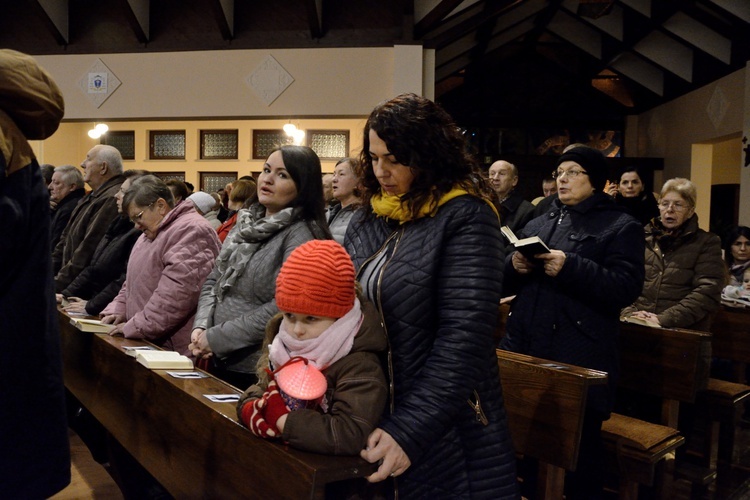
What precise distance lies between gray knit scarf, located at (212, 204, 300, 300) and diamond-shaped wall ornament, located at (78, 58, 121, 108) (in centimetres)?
752

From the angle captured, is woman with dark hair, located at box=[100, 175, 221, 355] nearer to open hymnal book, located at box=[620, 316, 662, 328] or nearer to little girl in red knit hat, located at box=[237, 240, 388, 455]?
little girl in red knit hat, located at box=[237, 240, 388, 455]

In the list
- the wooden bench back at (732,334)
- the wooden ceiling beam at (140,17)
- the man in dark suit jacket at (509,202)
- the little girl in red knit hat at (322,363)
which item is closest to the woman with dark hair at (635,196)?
the man in dark suit jacket at (509,202)

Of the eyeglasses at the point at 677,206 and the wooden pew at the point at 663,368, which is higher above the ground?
the eyeglasses at the point at 677,206

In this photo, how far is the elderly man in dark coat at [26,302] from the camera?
4.64 ft

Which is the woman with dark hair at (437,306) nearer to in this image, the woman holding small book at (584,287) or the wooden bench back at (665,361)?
the woman holding small book at (584,287)

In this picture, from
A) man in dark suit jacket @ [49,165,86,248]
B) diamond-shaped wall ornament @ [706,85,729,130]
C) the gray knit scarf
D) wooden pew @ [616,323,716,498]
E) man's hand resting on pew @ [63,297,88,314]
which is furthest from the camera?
diamond-shaped wall ornament @ [706,85,729,130]

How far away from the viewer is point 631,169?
5395mm

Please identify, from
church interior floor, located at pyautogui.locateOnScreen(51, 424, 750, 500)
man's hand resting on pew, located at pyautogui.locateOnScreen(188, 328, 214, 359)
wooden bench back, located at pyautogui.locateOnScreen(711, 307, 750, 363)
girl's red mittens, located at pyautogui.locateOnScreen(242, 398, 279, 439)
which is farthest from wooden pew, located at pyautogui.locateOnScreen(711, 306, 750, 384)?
girl's red mittens, located at pyautogui.locateOnScreen(242, 398, 279, 439)

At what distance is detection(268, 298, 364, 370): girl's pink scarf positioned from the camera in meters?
1.47

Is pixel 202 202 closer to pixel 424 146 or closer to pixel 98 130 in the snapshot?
pixel 424 146

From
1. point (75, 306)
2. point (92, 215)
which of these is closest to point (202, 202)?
point (92, 215)

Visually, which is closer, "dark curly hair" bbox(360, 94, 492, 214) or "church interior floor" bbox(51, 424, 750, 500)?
"dark curly hair" bbox(360, 94, 492, 214)

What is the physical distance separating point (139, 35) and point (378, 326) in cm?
870

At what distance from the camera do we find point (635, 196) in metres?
5.48
